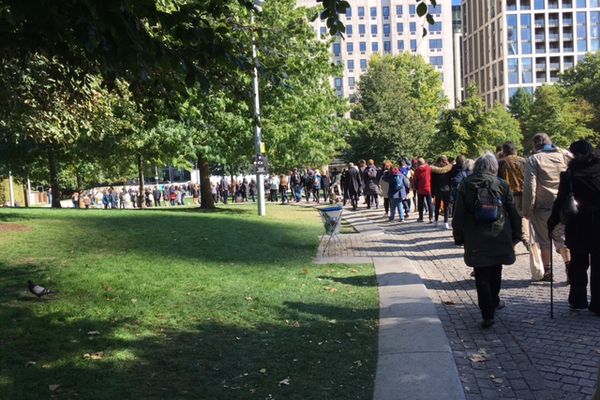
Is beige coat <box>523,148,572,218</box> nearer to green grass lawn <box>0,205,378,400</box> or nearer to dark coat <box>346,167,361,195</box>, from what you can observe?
green grass lawn <box>0,205,378,400</box>

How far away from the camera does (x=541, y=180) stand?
7.27 meters

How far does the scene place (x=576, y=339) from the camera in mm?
5176

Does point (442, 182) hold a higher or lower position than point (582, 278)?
higher

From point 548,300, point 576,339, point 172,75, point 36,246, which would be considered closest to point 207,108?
point 36,246

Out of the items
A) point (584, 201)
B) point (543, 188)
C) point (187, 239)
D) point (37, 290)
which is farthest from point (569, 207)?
point (187, 239)

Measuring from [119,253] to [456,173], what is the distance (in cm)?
807

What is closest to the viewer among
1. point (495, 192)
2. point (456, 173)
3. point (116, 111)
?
point (495, 192)

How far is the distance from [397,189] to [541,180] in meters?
9.03

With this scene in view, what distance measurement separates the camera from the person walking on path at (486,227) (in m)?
5.68

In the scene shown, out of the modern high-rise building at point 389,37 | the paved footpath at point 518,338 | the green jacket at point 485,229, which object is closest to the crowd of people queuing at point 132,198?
the paved footpath at point 518,338

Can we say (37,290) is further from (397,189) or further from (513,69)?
(513,69)

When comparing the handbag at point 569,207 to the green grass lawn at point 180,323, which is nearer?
the green grass lawn at point 180,323

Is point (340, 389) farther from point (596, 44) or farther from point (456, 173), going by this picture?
point (596, 44)

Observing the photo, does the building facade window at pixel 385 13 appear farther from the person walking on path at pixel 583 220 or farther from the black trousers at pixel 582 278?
the black trousers at pixel 582 278
